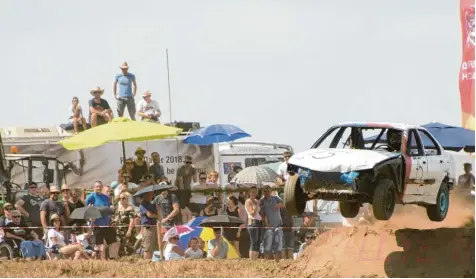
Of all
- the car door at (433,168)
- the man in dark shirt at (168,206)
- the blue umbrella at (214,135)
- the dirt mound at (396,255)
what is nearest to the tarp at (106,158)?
the blue umbrella at (214,135)

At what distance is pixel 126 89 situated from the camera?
2617 cm

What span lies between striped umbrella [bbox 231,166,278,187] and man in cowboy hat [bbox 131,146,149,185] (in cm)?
168

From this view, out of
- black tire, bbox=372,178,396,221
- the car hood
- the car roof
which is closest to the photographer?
the car hood

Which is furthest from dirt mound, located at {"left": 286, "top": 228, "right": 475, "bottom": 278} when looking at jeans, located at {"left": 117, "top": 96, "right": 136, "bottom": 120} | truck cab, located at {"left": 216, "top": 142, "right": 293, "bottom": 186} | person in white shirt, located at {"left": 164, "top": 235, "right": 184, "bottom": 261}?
jeans, located at {"left": 117, "top": 96, "right": 136, "bottom": 120}

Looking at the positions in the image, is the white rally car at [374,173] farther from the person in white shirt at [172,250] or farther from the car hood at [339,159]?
the person in white shirt at [172,250]

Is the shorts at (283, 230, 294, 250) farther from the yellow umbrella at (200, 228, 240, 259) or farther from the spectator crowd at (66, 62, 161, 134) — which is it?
the spectator crowd at (66, 62, 161, 134)

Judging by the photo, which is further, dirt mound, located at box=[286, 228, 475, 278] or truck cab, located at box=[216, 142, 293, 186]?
truck cab, located at box=[216, 142, 293, 186]

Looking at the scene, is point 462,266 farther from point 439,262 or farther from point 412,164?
point 412,164

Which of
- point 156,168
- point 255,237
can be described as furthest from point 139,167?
point 255,237

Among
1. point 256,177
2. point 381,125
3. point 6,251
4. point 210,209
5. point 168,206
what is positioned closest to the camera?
point 381,125

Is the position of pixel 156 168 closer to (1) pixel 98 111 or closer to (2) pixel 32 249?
(1) pixel 98 111

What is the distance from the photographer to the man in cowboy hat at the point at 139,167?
79.5 feet

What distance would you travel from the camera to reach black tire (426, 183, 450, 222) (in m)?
20.3

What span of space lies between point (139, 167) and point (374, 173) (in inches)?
272
